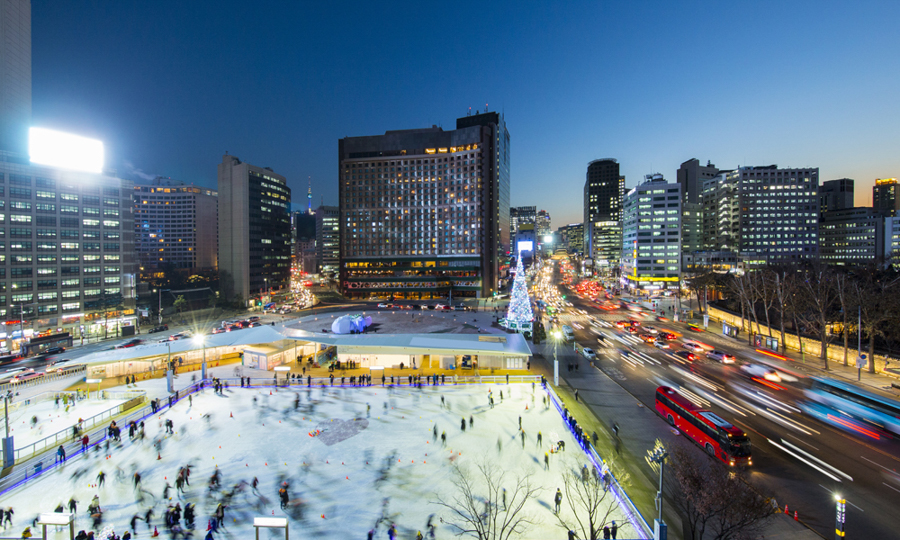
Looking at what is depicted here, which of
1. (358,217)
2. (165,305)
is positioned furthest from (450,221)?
(165,305)

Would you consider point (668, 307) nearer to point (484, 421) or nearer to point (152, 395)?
point (484, 421)

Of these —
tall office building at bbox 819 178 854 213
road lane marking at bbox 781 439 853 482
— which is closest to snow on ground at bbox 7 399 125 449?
road lane marking at bbox 781 439 853 482

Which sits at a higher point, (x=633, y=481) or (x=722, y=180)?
(x=722, y=180)

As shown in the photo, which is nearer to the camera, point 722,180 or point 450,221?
point 450,221

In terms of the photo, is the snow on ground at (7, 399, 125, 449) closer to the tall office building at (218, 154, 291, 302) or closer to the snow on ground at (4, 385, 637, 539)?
the snow on ground at (4, 385, 637, 539)

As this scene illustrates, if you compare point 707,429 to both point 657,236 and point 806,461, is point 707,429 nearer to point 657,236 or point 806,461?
point 806,461

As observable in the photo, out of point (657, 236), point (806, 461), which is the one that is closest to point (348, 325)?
point (806, 461)
